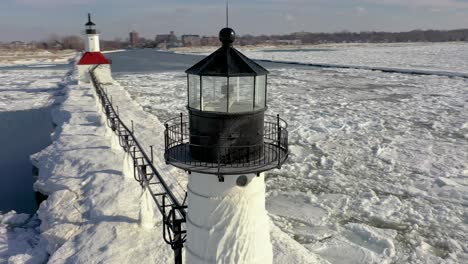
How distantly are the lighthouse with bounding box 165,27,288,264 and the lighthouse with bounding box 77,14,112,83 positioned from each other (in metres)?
27.7

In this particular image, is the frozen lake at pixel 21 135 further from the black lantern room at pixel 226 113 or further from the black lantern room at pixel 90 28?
the black lantern room at pixel 226 113

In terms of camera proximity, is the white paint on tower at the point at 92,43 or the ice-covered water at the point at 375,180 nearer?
the ice-covered water at the point at 375,180

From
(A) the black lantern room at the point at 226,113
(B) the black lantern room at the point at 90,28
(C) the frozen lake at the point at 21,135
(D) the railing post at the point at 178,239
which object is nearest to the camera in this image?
(A) the black lantern room at the point at 226,113

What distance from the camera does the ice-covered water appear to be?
6910 mm

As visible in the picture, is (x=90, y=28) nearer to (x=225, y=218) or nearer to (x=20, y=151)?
(x=20, y=151)

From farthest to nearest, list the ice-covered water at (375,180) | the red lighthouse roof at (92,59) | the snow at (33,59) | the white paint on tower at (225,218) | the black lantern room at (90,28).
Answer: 1. the snow at (33,59)
2. the red lighthouse roof at (92,59)
3. the black lantern room at (90,28)
4. the ice-covered water at (375,180)
5. the white paint on tower at (225,218)

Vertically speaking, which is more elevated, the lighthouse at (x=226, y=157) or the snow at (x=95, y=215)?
the lighthouse at (x=226, y=157)

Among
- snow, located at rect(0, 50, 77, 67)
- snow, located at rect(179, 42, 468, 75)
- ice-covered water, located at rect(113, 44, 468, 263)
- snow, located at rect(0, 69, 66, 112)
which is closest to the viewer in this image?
ice-covered water, located at rect(113, 44, 468, 263)

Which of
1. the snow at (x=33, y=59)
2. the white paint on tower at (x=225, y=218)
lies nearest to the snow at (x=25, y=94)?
the white paint on tower at (x=225, y=218)

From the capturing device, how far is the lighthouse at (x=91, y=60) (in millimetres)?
29016

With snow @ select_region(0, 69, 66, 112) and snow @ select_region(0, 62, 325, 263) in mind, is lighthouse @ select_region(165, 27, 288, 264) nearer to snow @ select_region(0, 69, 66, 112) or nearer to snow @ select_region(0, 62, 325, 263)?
snow @ select_region(0, 62, 325, 263)

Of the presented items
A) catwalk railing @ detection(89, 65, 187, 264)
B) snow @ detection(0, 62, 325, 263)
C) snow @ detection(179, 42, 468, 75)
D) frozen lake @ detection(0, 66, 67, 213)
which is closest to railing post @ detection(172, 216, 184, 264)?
catwalk railing @ detection(89, 65, 187, 264)

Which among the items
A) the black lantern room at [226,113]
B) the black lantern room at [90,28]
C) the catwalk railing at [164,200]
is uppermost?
the black lantern room at [90,28]

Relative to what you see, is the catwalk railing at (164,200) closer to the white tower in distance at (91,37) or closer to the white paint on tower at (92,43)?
the white tower in distance at (91,37)
